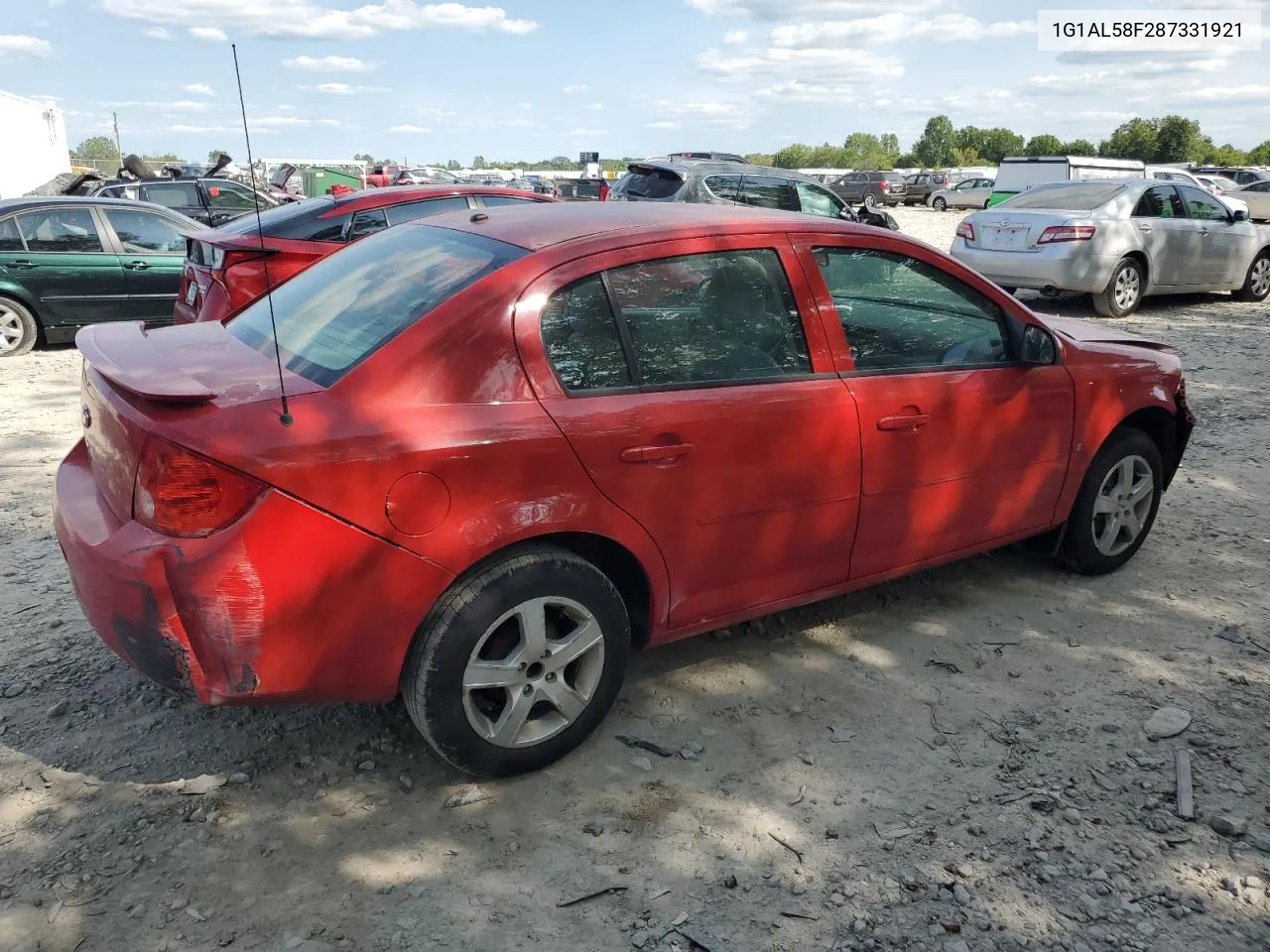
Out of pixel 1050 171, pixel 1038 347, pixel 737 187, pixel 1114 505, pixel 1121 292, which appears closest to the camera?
pixel 1038 347

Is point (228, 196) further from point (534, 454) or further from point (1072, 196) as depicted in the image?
point (534, 454)

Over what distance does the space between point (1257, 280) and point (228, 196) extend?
15.3 meters

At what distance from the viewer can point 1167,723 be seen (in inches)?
131

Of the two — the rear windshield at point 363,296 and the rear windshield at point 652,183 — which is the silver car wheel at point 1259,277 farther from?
the rear windshield at point 363,296

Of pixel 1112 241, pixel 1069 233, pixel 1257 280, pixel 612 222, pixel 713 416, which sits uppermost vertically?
pixel 612 222

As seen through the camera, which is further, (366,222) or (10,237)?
(10,237)

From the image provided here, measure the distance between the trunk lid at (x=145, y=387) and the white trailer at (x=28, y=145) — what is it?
3588 cm

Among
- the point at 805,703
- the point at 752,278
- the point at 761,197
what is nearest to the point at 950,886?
the point at 805,703

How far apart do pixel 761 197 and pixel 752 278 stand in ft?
28.8

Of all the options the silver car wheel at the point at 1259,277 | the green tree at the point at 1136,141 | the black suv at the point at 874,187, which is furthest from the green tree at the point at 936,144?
the silver car wheel at the point at 1259,277

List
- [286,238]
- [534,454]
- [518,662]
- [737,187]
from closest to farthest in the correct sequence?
[534,454] → [518,662] → [286,238] → [737,187]

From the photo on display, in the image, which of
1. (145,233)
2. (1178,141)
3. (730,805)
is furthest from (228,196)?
(1178,141)

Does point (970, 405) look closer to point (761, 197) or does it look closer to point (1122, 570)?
point (1122, 570)

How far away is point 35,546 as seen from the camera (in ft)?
15.0
